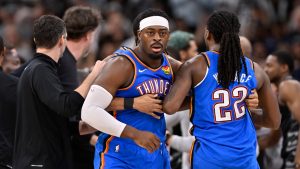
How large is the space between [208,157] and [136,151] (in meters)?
0.56

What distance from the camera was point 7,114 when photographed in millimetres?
5656

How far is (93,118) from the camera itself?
4.94 m

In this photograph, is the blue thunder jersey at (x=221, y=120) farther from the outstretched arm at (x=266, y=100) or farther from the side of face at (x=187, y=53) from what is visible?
the side of face at (x=187, y=53)

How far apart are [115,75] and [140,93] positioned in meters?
0.27

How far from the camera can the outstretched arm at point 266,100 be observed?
5285 millimetres

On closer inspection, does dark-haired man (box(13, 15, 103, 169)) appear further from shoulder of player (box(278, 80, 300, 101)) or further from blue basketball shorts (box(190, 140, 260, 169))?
shoulder of player (box(278, 80, 300, 101))

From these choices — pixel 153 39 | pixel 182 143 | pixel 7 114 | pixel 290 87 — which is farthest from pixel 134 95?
pixel 290 87

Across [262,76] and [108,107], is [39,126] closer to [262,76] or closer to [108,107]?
[108,107]

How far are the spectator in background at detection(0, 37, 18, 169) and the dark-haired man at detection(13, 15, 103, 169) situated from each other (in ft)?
1.24

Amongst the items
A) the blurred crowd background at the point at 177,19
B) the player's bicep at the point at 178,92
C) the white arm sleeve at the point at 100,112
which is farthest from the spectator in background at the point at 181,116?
the blurred crowd background at the point at 177,19

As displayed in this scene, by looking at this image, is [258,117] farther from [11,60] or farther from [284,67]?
[11,60]

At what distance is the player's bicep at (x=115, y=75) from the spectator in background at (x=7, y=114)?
1.05 m

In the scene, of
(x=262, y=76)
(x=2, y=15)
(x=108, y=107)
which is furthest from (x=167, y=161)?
(x=2, y=15)

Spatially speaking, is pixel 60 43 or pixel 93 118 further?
pixel 60 43
